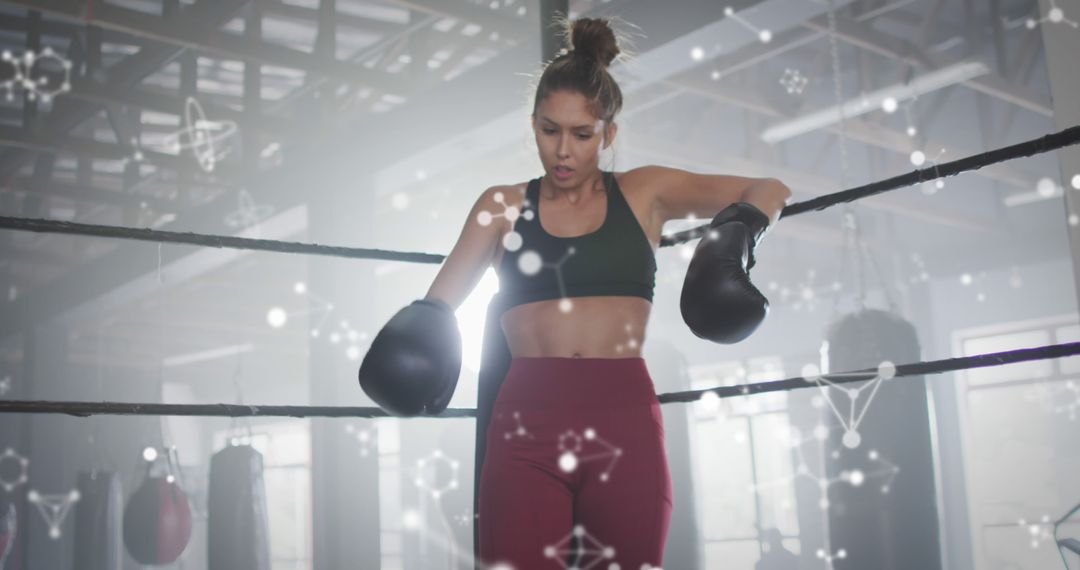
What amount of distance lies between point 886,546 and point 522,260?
146 inches

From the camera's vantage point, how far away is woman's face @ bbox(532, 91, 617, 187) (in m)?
1.21

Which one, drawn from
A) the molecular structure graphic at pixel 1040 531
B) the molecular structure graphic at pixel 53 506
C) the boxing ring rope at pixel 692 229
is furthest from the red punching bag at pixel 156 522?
the molecular structure graphic at pixel 1040 531

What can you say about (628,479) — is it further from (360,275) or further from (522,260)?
(360,275)

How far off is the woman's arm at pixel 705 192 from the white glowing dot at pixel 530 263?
191 mm

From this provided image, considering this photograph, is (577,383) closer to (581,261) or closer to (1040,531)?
(581,261)

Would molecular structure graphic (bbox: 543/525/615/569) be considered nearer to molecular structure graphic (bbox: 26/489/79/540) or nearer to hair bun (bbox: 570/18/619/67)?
hair bun (bbox: 570/18/619/67)

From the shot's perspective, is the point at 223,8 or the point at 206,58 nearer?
the point at 223,8

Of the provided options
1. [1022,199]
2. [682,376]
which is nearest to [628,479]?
[682,376]

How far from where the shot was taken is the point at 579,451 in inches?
44.1

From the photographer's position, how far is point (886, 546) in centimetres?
436

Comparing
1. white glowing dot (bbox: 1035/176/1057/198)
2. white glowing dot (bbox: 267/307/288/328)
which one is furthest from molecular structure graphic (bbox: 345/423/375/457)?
white glowing dot (bbox: 267/307/288/328)

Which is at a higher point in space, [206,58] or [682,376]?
[206,58]

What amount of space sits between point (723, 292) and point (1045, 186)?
6871 mm

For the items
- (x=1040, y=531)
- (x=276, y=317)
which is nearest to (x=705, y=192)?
(x=1040, y=531)
